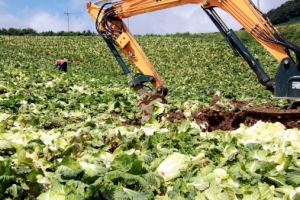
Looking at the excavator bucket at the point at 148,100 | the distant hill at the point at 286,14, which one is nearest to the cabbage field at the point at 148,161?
the excavator bucket at the point at 148,100

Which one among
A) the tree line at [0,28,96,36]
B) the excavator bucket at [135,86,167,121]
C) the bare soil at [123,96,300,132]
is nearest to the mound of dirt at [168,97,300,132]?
the bare soil at [123,96,300,132]

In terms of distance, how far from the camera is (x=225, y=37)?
7129mm

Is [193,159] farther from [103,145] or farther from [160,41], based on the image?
[160,41]

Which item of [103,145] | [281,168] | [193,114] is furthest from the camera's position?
[193,114]

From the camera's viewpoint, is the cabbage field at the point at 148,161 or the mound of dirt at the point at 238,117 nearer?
the cabbage field at the point at 148,161

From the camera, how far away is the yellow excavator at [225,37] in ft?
21.0

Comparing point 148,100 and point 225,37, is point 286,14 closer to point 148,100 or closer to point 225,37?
point 225,37

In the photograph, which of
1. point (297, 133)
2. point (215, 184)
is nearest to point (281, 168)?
point (215, 184)

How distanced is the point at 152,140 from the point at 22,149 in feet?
3.95

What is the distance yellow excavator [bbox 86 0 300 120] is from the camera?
21.0ft

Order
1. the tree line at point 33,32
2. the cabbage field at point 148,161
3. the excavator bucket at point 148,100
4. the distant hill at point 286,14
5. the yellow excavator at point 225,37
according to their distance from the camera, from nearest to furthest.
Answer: the cabbage field at point 148,161 < the yellow excavator at point 225,37 < the excavator bucket at point 148,100 < the tree line at point 33,32 < the distant hill at point 286,14

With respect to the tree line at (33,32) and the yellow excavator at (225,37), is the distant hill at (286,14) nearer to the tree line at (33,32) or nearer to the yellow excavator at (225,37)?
the tree line at (33,32)

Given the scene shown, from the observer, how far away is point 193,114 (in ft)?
23.7

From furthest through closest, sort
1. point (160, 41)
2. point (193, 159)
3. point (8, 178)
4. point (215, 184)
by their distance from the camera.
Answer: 1. point (160, 41)
2. point (193, 159)
3. point (215, 184)
4. point (8, 178)
